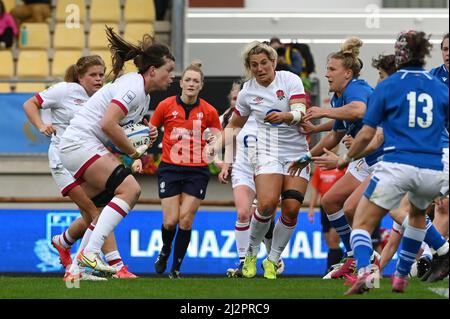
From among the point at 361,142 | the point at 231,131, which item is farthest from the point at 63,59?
the point at 361,142

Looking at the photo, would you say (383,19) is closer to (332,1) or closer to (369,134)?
(332,1)

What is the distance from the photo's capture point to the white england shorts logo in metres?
17.6

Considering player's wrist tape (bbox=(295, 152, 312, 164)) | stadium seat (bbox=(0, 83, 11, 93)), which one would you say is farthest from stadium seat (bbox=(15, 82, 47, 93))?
player's wrist tape (bbox=(295, 152, 312, 164))

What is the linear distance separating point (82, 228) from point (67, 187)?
0.44 meters

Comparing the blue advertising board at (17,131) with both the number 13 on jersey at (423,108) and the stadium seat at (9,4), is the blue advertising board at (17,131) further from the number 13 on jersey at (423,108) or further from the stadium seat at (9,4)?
the number 13 on jersey at (423,108)

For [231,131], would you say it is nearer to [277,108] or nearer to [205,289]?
[277,108]

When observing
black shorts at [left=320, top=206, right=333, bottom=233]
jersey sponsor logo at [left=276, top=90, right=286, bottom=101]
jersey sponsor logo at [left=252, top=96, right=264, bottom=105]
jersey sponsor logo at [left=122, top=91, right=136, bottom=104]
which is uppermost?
jersey sponsor logo at [left=122, top=91, right=136, bottom=104]

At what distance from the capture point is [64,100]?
12781 millimetres

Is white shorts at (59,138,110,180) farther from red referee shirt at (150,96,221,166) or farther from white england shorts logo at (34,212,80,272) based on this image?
white england shorts logo at (34,212,80,272)

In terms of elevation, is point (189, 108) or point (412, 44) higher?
point (412, 44)

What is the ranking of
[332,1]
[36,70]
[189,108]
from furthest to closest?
1. [332,1]
2. [36,70]
3. [189,108]

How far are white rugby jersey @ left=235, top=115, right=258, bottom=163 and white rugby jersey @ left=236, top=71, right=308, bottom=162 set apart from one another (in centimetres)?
26
